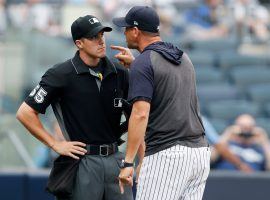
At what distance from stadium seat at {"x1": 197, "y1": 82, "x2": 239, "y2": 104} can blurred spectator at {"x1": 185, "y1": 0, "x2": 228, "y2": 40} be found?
1647 millimetres

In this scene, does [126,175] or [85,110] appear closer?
[126,175]

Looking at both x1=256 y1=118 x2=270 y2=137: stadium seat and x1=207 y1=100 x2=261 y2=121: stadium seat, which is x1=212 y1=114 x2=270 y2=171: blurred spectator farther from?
x1=207 y1=100 x2=261 y2=121: stadium seat

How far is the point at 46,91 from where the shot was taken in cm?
594

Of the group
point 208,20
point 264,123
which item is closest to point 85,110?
point 264,123

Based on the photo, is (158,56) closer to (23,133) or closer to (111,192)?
(111,192)

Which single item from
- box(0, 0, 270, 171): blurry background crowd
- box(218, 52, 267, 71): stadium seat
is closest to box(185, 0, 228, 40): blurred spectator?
box(0, 0, 270, 171): blurry background crowd

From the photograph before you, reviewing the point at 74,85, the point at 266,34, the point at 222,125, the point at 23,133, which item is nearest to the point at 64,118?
the point at 74,85

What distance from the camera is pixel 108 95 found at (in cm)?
605

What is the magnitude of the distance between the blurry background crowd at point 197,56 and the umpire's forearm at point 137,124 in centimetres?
338

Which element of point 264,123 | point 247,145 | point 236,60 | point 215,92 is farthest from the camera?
point 236,60

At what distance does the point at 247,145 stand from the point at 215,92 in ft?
7.75

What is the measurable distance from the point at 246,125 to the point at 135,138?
4179 millimetres

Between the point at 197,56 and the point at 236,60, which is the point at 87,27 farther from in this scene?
the point at 236,60

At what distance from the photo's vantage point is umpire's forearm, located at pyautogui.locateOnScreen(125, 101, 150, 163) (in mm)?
5543
